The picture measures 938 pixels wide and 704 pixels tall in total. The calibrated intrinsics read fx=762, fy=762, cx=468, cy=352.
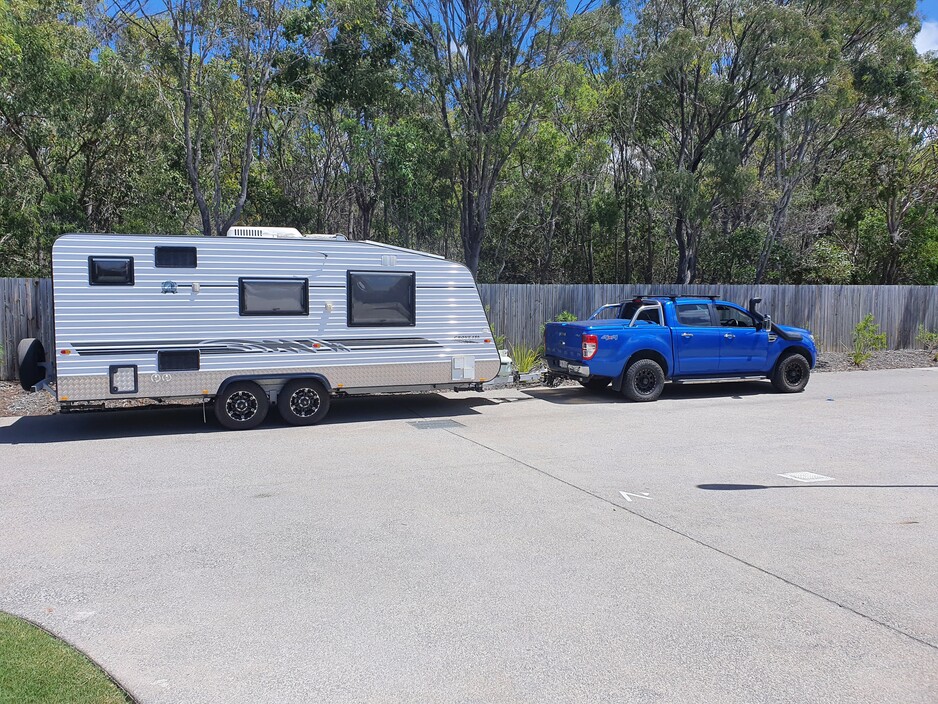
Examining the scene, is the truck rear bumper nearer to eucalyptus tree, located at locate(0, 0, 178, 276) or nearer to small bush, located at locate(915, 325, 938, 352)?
eucalyptus tree, located at locate(0, 0, 178, 276)

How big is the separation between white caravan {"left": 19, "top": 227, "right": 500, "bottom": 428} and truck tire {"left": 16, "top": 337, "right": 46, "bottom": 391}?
0.7 inches

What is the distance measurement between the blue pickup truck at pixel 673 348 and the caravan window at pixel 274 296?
16.0 feet

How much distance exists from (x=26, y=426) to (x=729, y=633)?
33.9ft

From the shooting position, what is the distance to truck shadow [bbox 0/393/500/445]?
10.5 m

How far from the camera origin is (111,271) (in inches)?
402

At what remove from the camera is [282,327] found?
36.4ft

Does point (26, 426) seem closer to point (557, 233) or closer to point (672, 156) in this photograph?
point (672, 156)

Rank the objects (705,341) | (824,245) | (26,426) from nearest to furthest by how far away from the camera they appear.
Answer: (26,426)
(705,341)
(824,245)

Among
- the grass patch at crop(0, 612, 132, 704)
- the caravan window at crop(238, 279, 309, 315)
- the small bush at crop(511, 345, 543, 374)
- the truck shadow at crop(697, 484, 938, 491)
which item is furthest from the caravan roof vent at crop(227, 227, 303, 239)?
the grass patch at crop(0, 612, 132, 704)

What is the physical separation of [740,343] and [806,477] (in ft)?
21.2

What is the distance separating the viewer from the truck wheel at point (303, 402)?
1117 centimetres

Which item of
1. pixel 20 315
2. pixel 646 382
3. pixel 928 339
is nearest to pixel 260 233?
pixel 20 315

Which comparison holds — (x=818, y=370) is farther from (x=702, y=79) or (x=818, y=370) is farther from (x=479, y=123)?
(x=479, y=123)

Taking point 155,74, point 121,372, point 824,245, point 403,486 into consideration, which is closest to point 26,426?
point 121,372
